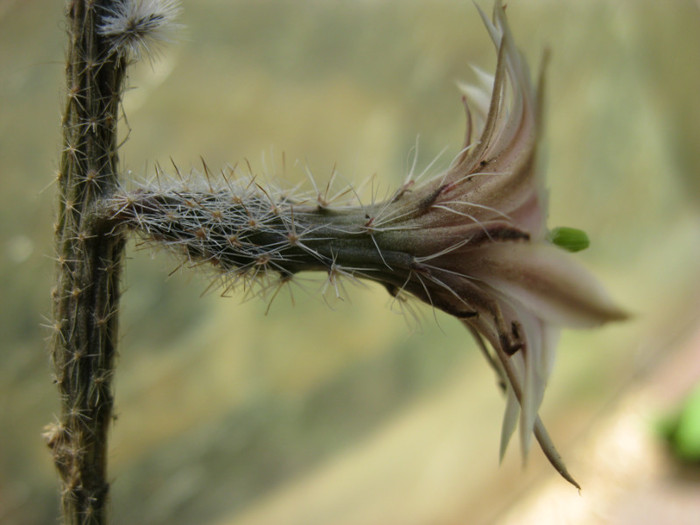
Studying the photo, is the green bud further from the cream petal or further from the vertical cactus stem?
the vertical cactus stem

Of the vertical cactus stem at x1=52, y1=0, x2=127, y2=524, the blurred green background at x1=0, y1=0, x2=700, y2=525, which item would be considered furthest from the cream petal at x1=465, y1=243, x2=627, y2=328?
the blurred green background at x1=0, y1=0, x2=700, y2=525

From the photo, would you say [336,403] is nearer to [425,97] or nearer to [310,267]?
[425,97]

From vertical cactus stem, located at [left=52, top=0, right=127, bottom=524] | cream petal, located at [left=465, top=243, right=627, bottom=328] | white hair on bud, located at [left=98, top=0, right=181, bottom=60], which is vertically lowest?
cream petal, located at [left=465, top=243, right=627, bottom=328]

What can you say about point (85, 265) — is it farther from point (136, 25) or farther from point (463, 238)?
point (463, 238)

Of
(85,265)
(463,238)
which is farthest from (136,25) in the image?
(463,238)

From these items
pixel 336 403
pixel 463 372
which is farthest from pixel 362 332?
pixel 463 372

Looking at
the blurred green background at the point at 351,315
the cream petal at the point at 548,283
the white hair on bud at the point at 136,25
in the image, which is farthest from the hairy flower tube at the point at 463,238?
the blurred green background at the point at 351,315
